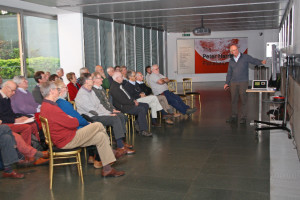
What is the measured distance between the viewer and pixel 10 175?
13.6 ft

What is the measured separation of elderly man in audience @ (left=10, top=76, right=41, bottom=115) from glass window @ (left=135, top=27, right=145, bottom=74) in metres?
7.33

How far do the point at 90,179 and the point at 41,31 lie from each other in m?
5.70

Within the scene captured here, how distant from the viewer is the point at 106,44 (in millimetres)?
10164

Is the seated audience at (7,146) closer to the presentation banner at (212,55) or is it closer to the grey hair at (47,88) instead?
the grey hair at (47,88)

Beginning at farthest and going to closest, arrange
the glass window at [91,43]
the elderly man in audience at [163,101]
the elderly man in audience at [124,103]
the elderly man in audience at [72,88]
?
1. the glass window at [91,43]
2. the elderly man in audience at [163,101]
3. the elderly man in audience at [72,88]
4. the elderly man in audience at [124,103]

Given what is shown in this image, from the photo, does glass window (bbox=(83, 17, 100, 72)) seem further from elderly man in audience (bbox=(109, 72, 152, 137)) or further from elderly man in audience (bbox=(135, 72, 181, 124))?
elderly man in audience (bbox=(109, 72, 152, 137))

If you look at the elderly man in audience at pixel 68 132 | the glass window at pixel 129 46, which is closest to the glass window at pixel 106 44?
the glass window at pixel 129 46

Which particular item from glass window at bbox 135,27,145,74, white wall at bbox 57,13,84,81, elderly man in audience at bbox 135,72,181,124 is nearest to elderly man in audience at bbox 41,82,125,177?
elderly man in audience at bbox 135,72,181,124

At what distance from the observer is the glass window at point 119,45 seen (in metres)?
10.8

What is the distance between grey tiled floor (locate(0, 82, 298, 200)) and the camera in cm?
352

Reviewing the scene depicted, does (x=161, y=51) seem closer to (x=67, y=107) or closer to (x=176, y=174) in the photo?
(x=67, y=107)

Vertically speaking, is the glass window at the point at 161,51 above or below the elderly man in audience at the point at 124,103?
above

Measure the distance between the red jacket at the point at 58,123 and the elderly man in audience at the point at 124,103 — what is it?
7.18 feet

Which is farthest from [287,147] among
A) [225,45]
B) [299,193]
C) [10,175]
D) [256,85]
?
[225,45]
